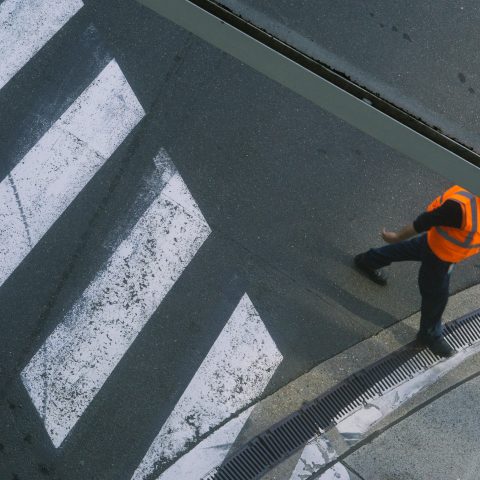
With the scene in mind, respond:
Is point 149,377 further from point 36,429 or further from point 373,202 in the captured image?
point 373,202

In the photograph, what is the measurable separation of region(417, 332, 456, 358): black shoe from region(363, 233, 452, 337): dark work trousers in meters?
0.05

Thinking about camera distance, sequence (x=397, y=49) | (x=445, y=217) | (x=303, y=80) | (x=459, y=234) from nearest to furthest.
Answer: (x=303, y=80)
(x=445, y=217)
(x=459, y=234)
(x=397, y=49)

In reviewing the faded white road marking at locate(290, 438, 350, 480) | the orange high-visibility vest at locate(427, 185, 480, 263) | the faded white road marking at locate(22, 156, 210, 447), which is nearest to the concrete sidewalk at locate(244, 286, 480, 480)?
the faded white road marking at locate(290, 438, 350, 480)

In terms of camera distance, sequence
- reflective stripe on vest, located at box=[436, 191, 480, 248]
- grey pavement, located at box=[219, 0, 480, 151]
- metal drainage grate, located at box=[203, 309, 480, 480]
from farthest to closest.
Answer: grey pavement, located at box=[219, 0, 480, 151] < metal drainage grate, located at box=[203, 309, 480, 480] < reflective stripe on vest, located at box=[436, 191, 480, 248]

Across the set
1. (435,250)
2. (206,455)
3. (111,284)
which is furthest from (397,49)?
(206,455)

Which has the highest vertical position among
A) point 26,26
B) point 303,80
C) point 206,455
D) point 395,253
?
point 303,80

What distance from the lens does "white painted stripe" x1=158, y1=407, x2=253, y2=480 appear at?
5719 millimetres

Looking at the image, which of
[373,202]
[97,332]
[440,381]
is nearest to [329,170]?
[373,202]

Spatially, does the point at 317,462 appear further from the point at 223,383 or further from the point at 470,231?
the point at 470,231

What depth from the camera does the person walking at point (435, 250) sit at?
5191 millimetres

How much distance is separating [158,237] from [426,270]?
89.5 inches

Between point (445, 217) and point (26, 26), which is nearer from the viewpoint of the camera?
point (445, 217)

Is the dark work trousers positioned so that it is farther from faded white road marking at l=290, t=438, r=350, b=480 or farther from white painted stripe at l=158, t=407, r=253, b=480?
white painted stripe at l=158, t=407, r=253, b=480

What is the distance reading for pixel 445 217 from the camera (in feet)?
17.1
